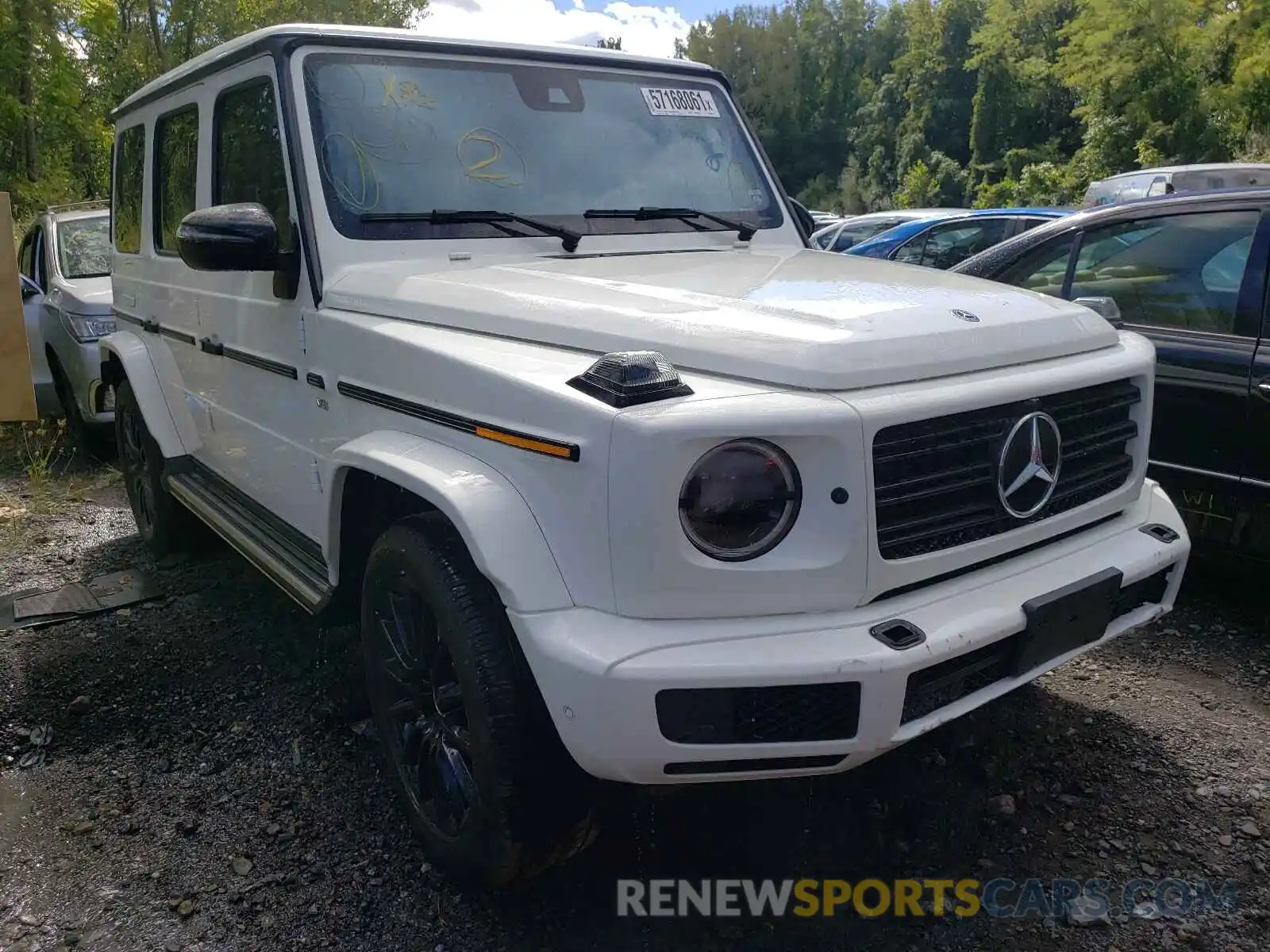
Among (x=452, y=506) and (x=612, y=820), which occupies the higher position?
(x=452, y=506)

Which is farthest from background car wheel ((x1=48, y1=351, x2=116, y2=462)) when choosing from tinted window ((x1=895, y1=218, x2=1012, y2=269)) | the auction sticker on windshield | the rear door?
tinted window ((x1=895, y1=218, x2=1012, y2=269))

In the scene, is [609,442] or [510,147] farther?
[510,147]

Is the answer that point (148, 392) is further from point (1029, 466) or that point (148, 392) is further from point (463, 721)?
point (1029, 466)

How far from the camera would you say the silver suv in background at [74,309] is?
6.79 m

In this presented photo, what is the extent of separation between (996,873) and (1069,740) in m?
0.73

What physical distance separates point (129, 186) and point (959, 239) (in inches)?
320

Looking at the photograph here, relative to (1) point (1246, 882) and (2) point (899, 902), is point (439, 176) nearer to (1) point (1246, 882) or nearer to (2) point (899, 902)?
(2) point (899, 902)

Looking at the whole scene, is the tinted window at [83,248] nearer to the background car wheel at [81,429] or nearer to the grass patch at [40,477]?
the background car wheel at [81,429]

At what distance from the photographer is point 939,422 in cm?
210

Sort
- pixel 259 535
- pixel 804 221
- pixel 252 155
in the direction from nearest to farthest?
pixel 252 155
pixel 259 535
pixel 804 221

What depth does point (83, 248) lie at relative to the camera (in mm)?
7652

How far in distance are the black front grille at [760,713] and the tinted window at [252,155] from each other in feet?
6.41

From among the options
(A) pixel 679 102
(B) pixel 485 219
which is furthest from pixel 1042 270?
(B) pixel 485 219

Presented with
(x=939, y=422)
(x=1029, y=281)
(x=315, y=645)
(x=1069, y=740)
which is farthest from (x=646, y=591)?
(x=1029, y=281)
